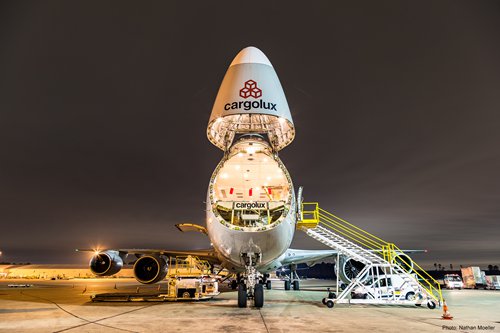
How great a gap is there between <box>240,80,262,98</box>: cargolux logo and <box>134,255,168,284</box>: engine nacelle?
413 inches

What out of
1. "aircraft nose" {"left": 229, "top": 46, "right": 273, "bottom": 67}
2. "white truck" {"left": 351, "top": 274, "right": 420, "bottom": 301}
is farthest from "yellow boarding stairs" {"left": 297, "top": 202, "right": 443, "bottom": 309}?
"aircraft nose" {"left": 229, "top": 46, "right": 273, "bottom": 67}

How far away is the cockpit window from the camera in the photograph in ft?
Result: 41.3

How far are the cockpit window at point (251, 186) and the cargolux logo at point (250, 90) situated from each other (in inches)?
70.0

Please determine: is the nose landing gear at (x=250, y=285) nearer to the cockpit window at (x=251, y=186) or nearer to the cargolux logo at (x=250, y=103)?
the cockpit window at (x=251, y=186)

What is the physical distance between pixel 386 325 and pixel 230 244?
491cm

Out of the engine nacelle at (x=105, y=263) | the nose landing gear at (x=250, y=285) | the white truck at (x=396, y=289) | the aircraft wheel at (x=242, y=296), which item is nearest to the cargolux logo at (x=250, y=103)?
the nose landing gear at (x=250, y=285)

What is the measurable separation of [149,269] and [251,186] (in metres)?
6.93

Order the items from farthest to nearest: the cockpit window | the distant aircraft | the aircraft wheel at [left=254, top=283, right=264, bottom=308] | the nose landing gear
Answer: the cockpit window → the aircraft wheel at [left=254, top=283, right=264, bottom=308] → the nose landing gear → the distant aircraft

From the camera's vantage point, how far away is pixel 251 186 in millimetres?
18453

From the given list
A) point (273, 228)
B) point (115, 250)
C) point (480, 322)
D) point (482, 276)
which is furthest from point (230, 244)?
point (482, 276)

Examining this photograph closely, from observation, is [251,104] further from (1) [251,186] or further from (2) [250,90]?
(1) [251,186]

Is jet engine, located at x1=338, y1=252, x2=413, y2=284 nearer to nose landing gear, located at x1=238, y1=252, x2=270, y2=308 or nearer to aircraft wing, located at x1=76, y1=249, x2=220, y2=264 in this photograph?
nose landing gear, located at x1=238, y1=252, x2=270, y2=308

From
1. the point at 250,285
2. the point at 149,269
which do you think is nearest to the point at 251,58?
the point at 250,285

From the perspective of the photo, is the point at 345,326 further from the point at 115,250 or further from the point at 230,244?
the point at 115,250
